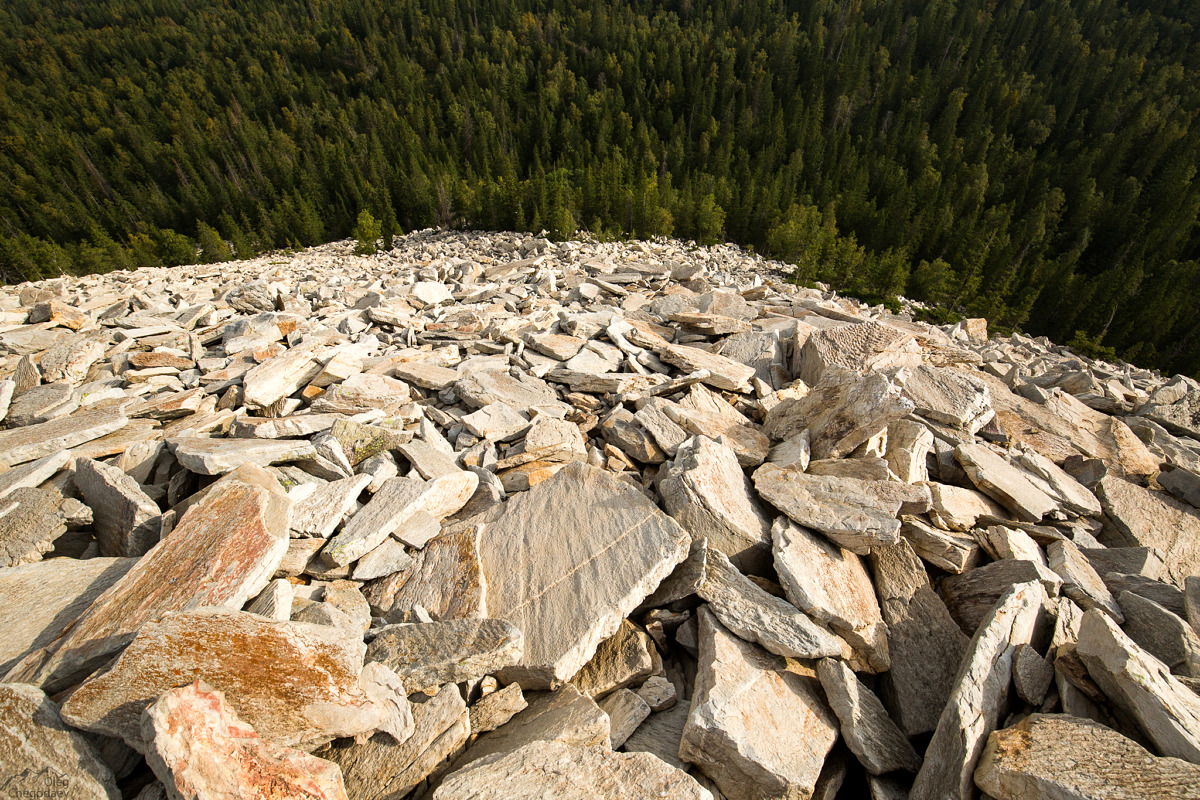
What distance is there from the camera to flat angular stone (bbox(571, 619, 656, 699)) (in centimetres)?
323

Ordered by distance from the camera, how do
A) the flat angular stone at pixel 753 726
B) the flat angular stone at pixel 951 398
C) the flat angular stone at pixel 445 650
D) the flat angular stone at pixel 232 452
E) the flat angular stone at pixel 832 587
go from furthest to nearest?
the flat angular stone at pixel 951 398
the flat angular stone at pixel 232 452
the flat angular stone at pixel 832 587
the flat angular stone at pixel 445 650
the flat angular stone at pixel 753 726

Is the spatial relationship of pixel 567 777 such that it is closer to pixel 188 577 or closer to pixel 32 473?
pixel 188 577

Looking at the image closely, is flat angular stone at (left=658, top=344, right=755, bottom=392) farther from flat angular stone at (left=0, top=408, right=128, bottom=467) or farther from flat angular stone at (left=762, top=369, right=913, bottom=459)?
flat angular stone at (left=0, top=408, right=128, bottom=467)

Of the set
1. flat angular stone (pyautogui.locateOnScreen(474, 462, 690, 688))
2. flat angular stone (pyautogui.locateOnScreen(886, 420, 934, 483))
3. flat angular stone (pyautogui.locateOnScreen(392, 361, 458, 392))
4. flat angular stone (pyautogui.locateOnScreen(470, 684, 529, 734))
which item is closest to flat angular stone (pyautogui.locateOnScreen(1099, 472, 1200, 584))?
flat angular stone (pyautogui.locateOnScreen(886, 420, 934, 483))

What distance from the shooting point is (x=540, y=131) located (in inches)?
2884

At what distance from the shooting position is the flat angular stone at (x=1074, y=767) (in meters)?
2.27

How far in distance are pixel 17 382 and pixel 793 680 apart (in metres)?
9.47

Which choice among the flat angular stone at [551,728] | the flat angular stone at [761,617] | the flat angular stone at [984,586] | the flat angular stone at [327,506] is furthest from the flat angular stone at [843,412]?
the flat angular stone at [327,506]

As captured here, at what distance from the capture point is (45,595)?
3.08 metres

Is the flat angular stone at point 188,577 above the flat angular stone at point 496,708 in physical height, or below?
above

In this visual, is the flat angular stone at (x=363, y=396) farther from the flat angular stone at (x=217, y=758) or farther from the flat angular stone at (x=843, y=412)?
the flat angular stone at (x=843, y=412)

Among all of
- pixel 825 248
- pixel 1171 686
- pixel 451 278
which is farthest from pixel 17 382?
pixel 825 248

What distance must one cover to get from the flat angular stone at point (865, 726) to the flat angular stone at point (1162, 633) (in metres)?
2.35

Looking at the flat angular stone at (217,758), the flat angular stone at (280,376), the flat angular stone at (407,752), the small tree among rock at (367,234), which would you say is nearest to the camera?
the flat angular stone at (217,758)
